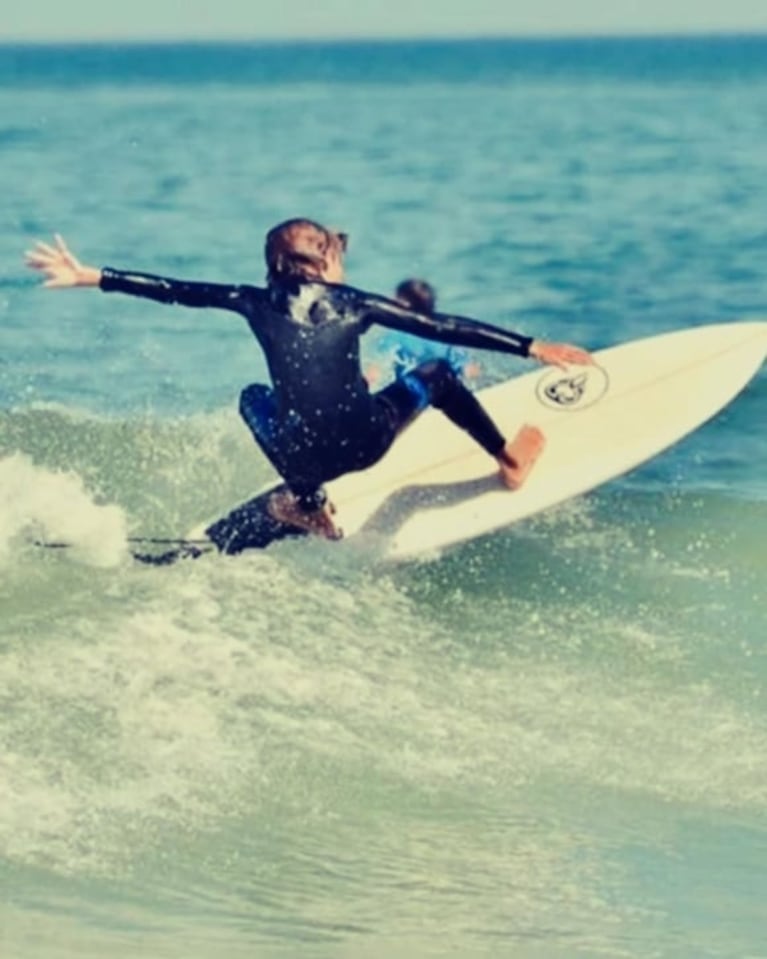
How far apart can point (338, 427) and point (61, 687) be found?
1137 millimetres

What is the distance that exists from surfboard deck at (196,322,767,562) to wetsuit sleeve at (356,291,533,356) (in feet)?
3.01

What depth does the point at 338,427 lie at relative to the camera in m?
8.37

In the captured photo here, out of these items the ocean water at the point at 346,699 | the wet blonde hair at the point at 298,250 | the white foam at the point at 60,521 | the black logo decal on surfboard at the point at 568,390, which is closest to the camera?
the ocean water at the point at 346,699

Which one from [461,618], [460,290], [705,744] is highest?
[460,290]

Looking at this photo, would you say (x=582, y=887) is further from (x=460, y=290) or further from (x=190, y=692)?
(x=460, y=290)

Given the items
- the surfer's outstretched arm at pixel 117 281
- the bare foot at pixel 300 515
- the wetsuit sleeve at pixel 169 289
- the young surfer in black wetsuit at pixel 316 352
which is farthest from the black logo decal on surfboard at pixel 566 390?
the surfer's outstretched arm at pixel 117 281

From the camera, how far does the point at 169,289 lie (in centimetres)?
799

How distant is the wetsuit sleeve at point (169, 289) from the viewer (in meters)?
7.94

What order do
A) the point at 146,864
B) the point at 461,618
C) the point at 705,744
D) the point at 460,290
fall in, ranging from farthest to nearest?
the point at 460,290, the point at 461,618, the point at 705,744, the point at 146,864

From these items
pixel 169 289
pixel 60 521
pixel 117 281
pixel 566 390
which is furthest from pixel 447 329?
pixel 60 521

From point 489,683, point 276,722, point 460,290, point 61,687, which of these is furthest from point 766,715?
point 460,290

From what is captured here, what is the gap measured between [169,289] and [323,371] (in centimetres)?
58

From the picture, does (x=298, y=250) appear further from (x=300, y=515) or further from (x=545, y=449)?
(x=545, y=449)

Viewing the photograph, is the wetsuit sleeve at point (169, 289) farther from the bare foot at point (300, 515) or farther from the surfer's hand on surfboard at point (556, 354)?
the surfer's hand on surfboard at point (556, 354)
